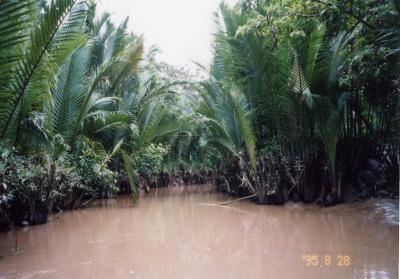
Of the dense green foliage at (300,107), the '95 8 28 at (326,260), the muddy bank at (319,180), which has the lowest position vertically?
the '95 8 28 at (326,260)

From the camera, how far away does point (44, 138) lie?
15.5 ft

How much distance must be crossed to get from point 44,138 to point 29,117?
16.1 inches

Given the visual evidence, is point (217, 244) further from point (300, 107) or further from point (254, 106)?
point (254, 106)

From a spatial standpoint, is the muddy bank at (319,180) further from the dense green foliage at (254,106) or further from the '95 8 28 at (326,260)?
the '95 8 28 at (326,260)

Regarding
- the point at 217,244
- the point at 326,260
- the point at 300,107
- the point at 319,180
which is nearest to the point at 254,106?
the point at 300,107

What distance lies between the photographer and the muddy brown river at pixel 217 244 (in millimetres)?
3215

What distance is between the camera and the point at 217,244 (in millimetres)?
4164

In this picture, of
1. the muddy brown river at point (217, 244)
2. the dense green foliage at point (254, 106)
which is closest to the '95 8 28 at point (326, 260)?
the muddy brown river at point (217, 244)

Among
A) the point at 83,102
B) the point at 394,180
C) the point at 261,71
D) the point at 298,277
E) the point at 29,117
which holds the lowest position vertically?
the point at 298,277

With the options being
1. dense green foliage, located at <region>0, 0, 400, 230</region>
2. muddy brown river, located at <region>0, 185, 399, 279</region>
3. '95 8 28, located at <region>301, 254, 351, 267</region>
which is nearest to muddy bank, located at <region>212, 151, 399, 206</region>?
dense green foliage, located at <region>0, 0, 400, 230</region>

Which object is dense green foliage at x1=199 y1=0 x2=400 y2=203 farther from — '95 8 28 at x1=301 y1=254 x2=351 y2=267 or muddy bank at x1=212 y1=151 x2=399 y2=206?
'95 8 28 at x1=301 y1=254 x2=351 y2=267

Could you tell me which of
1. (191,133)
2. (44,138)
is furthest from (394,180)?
(191,133)

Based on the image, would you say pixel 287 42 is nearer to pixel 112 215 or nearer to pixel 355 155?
pixel 355 155

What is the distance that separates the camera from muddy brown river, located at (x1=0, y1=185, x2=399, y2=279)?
321cm
